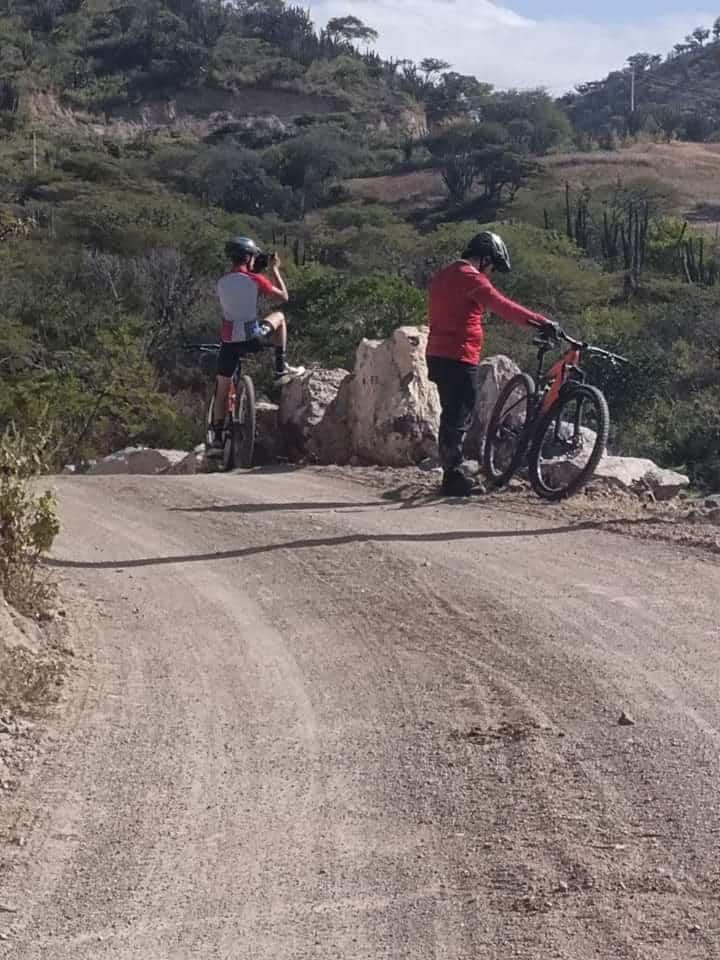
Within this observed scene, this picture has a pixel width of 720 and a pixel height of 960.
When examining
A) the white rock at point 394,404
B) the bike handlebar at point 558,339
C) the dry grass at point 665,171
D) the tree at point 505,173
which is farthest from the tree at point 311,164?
the bike handlebar at point 558,339

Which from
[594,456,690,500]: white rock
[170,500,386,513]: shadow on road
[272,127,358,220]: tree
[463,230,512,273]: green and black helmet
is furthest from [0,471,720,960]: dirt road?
[272,127,358,220]: tree

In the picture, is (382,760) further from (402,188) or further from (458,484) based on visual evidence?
A: (402,188)

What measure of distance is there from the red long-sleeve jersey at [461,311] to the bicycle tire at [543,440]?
55cm

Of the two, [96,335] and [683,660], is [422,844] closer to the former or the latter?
[683,660]

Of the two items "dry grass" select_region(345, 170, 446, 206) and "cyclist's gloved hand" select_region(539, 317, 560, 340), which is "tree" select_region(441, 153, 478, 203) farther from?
"cyclist's gloved hand" select_region(539, 317, 560, 340)

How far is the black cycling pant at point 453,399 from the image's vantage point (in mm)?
9359

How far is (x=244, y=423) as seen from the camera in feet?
39.0

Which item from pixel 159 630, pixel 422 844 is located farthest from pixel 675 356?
pixel 422 844

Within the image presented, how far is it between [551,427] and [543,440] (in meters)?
0.12

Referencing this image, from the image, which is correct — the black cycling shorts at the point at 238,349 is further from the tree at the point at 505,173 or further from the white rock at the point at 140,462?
the tree at the point at 505,173

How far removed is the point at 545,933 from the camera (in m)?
3.46

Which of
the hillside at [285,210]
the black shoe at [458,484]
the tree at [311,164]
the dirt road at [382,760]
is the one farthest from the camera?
the tree at [311,164]

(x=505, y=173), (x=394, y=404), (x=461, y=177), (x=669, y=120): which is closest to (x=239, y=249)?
(x=394, y=404)

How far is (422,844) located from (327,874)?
1.00ft
